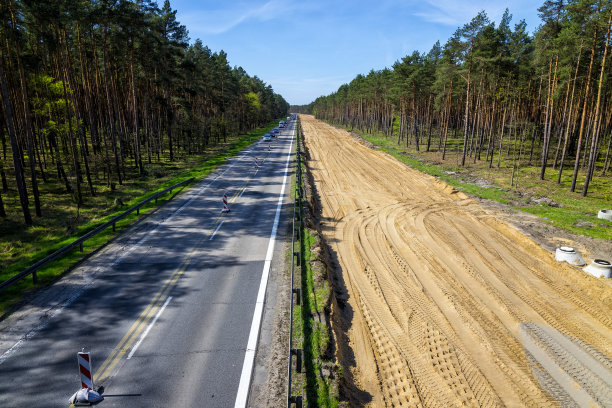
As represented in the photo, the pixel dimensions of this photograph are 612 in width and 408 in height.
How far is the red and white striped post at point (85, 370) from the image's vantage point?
22.9 feet

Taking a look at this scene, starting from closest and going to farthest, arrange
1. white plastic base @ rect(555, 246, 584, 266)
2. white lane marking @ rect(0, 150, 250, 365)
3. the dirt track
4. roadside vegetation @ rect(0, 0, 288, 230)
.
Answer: the dirt track < white lane marking @ rect(0, 150, 250, 365) < white plastic base @ rect(555, 246, 584, 266) < roadside vegetation @ rect(0, 0, 288, 230)

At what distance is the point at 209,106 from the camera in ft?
213

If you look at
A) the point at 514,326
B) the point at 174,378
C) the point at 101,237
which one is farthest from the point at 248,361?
the point at 101,237

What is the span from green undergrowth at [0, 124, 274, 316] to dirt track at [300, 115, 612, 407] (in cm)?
1153

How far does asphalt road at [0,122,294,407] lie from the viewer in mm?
7641

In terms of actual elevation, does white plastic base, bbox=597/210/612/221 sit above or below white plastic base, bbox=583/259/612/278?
above

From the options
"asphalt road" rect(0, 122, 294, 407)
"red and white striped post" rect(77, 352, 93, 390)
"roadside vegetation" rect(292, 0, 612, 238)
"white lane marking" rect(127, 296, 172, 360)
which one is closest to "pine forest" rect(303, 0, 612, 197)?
"roadside vegetation" rect(292, 0, 612, 238)

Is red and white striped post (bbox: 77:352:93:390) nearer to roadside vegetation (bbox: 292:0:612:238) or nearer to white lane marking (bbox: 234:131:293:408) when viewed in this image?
white lane marking (bbox: 234:131:293:408)

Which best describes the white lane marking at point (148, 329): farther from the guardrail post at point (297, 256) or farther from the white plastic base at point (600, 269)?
the white plastic base at point (600, 269)

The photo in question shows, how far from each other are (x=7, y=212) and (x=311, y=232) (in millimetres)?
20231

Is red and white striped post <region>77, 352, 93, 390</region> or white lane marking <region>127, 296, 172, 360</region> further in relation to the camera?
white lane marking <region>127, 296, 172, 360</region>

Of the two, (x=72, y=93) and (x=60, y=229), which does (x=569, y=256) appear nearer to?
(x=60, y=229)

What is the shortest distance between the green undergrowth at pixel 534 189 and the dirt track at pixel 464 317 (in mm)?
4642

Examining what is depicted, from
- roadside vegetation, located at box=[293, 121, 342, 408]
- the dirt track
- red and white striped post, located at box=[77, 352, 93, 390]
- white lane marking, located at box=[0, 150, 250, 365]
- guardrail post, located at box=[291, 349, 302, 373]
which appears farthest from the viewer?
white lane marking, located at box=[0, 150, 250, 365]
